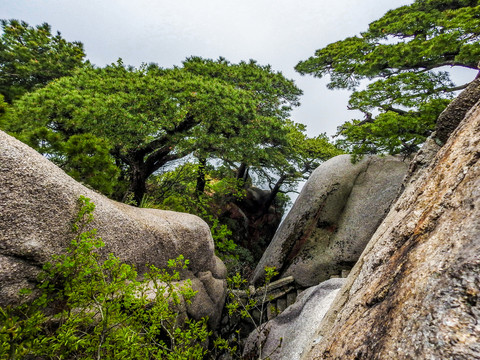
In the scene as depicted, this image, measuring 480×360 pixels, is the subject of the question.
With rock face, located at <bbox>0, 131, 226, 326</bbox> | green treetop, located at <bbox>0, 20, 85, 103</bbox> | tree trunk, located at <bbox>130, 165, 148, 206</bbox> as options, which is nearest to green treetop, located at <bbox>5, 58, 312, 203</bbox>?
tree trunk, located at <bbox>130, 165, 148, 206</bbox>

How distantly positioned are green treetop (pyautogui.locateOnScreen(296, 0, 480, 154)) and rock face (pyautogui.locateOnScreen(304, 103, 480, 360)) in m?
5.06

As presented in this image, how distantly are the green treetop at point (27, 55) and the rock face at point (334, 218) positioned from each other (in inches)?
539

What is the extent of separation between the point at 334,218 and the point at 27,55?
17541 mm

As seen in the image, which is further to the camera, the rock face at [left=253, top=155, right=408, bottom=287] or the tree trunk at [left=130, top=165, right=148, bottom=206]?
the tree trunk at [left=130, top=165, right=148, bottom=206]

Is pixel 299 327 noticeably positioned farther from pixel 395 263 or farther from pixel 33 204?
pixel 33 204

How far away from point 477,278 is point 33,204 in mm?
4117

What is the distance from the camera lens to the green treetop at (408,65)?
5992 millimetres

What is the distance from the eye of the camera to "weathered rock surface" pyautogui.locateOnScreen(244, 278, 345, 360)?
4102 millimetres

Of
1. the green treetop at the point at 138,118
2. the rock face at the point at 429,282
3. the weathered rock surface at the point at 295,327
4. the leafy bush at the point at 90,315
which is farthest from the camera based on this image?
the green treetop at the point at 138,118

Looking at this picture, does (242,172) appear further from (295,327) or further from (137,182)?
(295,327)

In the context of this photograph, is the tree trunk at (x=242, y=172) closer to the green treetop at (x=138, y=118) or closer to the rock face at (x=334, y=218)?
the rock face at (x=334, y=218)

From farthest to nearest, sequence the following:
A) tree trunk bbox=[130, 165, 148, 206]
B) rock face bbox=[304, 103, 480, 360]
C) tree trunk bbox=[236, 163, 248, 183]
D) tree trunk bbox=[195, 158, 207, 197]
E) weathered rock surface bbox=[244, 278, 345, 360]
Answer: tree trunk bbox=[236, 163, 248, 183] → tree trunk bbox=[195, 158, 207, 197] → tree trunk bbox=[130, 165, 148, 206] → weathered rock surface bbox=[244, 278, 345, 360] → rock face bbox=[304, 103, 480, 360]

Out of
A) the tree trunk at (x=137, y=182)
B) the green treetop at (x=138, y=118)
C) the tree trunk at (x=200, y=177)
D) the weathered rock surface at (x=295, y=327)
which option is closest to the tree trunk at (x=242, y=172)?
the tree trunk at (x=200, y=177)

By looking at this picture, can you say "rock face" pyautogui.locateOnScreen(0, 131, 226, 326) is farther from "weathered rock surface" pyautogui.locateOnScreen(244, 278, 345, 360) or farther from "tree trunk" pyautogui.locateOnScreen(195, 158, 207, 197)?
"tree trunk" pyautogui.locateOnScreen(195, 158, 207, 197)
